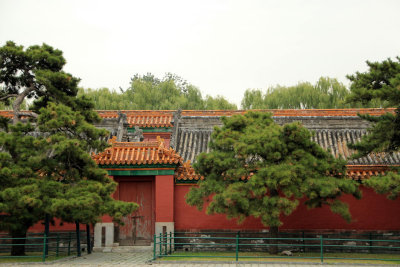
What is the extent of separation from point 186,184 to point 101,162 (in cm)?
275

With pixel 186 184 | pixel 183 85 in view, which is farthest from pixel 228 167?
pixel 183 85

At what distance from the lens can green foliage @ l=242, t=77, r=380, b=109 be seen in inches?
1335

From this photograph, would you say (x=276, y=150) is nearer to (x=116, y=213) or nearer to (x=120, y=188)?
(x=116, y=213)

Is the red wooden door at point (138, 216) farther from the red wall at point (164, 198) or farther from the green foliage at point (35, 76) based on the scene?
the green foliage at point (35, 76)

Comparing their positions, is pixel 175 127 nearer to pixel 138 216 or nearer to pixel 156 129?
pixel 156 129

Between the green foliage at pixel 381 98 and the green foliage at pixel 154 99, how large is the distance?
81.3 ft

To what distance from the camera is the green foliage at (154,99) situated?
1458 inches

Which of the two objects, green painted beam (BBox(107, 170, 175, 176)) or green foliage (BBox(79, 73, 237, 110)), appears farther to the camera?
green foliage (BBox(79, 73, 237, 110))

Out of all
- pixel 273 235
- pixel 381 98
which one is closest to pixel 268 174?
pixel 273 235

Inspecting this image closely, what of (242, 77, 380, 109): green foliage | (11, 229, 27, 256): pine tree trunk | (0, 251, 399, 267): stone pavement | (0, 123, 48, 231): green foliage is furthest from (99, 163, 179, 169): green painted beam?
(242, 77, 380, 109): green foliage

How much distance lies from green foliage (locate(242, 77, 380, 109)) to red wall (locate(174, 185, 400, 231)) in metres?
19.8

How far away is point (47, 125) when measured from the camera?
11.5 metres

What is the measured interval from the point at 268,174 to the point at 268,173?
0.03 m

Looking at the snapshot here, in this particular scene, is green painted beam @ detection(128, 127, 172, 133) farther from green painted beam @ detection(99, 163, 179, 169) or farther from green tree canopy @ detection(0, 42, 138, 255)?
green tree canopy @ detection(0, 42, 138, 255)
